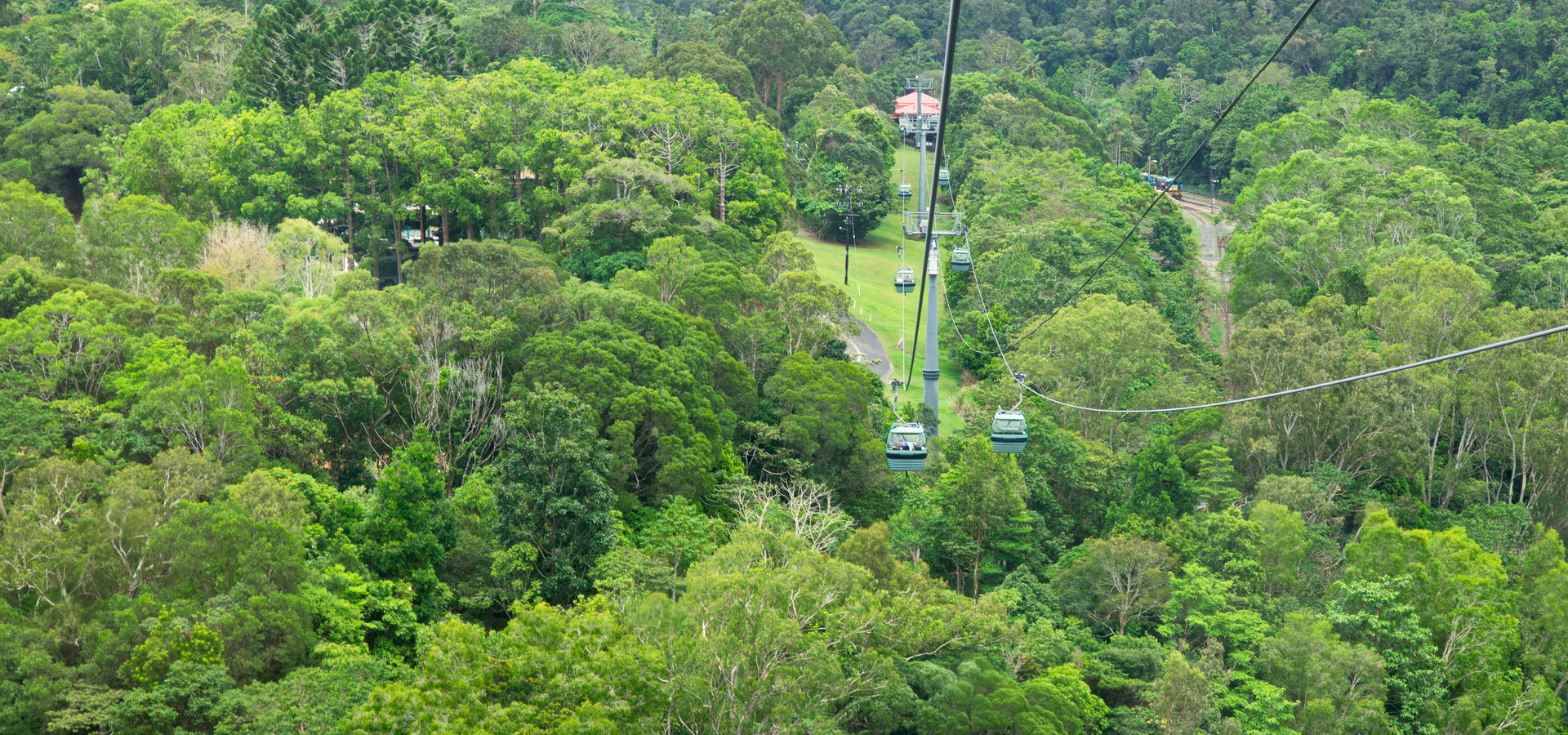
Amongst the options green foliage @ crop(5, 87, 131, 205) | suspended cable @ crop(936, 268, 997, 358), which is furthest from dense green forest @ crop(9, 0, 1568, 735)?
suspended cable @ crop(936, 268, 997, 358)

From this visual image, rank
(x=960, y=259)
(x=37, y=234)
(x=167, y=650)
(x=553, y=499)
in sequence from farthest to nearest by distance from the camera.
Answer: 1. (x=960, y=259)
2. (x=37, y=234)
3. (x=553, y=499)
4. (x=167, y=650)

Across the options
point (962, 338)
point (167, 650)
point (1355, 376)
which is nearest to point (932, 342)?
point (1355, 376)

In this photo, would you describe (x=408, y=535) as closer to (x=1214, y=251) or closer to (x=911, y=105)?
(x=1214, y=251)

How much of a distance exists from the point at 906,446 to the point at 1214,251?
65.3 metres

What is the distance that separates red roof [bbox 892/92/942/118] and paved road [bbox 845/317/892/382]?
31136mm

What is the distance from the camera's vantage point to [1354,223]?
70500 mm

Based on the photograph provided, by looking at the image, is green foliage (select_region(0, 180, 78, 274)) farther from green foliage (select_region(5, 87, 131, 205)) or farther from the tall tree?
the tall tree

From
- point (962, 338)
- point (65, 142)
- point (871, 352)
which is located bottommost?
point (871, 352)

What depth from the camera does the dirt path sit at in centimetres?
8150

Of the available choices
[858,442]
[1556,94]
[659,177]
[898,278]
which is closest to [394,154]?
[659,177]

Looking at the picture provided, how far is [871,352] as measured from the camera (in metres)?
69.2

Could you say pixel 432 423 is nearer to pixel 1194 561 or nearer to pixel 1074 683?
Result: pixel 1074 683

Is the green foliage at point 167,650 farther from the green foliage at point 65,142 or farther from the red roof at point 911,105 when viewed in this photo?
the red roof at point 911,105

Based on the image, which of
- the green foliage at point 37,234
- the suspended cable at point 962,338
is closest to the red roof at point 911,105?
the suspended cable at point 962,338
